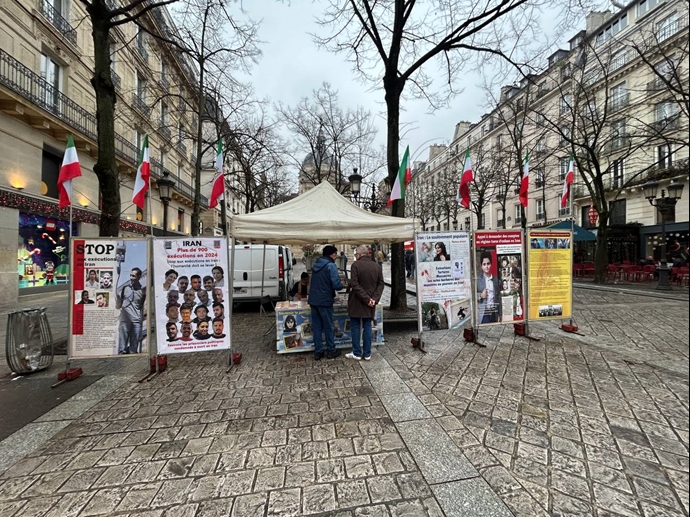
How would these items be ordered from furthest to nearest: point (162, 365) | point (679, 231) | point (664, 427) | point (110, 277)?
point (679, 231) < point (162, 365) < point (110, 277) < point (664, 427)

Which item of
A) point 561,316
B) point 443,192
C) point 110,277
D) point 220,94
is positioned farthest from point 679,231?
point 110,277

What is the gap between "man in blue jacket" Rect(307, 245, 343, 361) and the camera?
532cm

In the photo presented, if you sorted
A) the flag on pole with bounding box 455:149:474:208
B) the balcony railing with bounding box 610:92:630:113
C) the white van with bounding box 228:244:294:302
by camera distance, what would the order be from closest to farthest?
the flag on pole with bounding box 455:149:474:208, the white van with bounding box 228:244:294:302, the balcony railing with bounding box 610:92:630:113

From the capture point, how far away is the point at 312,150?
68.6ft

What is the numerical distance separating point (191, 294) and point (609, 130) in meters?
25.0

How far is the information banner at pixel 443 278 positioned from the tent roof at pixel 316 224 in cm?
48

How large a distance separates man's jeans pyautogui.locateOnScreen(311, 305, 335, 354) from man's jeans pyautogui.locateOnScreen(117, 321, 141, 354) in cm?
267

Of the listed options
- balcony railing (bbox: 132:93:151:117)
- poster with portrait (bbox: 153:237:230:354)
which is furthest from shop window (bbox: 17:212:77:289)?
poster with portrait (bbox: 153:237:230:354)

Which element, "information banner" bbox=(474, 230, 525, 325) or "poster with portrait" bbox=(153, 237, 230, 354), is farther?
"information banner" bbox=(474, 230, 525, 325)

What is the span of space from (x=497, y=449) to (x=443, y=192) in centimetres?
2598

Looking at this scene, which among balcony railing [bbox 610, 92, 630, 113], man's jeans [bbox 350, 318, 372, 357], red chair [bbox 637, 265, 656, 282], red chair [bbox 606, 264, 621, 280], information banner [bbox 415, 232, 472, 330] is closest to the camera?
man's jeans [bbox 350, 318, 372, 357]

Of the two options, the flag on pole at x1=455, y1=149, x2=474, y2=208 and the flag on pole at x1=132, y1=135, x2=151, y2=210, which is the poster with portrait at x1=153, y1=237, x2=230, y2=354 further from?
the flag on pole at x1=455, y1=149, x2=474, y2=208

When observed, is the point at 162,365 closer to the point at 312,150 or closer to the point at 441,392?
the point at 441,392

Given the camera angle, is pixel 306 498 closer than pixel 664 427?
Yes
